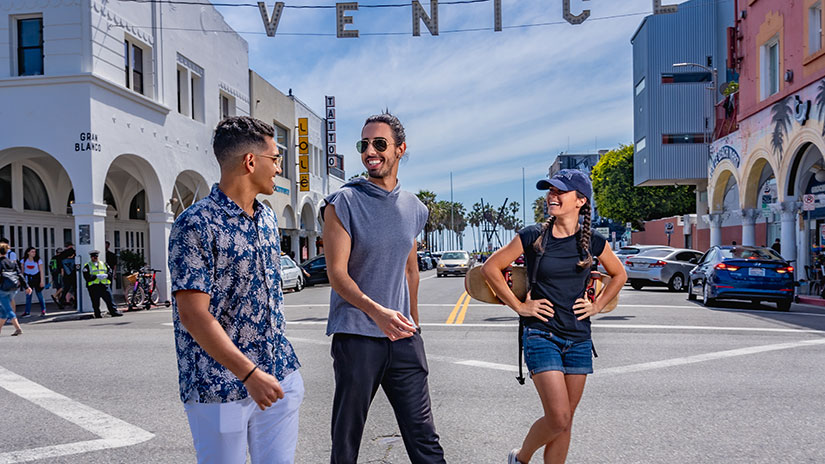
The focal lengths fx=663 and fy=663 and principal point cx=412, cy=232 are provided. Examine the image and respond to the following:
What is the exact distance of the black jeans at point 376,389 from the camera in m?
3.00

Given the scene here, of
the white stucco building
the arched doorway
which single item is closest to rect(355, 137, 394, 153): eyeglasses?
the white stucco building

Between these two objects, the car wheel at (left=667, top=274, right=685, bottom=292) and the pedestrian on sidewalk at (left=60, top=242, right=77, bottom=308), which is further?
the car wheel at (left=667, top=274, right=685, bottom=292)

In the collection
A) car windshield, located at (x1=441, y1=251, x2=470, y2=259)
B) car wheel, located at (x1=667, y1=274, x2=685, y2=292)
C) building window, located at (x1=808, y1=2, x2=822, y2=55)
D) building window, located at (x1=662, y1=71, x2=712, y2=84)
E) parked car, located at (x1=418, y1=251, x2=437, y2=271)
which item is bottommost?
parked car, located at (x1=418, y1=251, x2=437, y2=271)

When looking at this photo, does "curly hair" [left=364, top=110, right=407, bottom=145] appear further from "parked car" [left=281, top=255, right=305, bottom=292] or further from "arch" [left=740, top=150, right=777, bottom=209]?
"arch" [left=740, top=150, right=777, bottom=209]

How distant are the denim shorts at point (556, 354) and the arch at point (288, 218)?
31.5 meters

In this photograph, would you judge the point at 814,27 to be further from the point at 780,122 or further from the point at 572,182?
the point at 572,182

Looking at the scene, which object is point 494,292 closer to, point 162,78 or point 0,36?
point 0,36

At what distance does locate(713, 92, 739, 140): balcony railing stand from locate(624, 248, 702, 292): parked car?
32.5 feet

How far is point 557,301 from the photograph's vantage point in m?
3.65

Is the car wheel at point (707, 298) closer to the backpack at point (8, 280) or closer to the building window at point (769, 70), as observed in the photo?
the building window at point (769, 70)

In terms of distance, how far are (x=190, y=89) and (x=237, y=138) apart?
2259 centimetres

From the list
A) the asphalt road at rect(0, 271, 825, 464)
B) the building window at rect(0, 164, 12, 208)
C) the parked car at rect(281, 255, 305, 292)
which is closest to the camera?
the asphalt road at rect(0, 271, 825, 464)

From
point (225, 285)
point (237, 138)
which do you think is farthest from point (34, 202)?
point (225, 285)

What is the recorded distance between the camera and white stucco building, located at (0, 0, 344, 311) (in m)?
17.1
